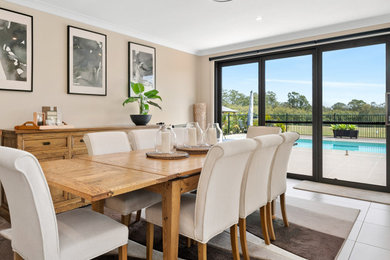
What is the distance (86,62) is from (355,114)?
13.6ft

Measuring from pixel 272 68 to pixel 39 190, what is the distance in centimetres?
454

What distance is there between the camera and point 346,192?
12.8 ft

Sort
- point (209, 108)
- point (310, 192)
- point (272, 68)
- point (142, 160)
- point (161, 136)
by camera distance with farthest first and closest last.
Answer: point (209, 108) < point (272, 68) < point (310, 192) < point (161, 136) < point (142, 160)

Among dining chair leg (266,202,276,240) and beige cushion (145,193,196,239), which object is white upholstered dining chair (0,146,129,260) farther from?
dining chair leg (266,202,276,240)

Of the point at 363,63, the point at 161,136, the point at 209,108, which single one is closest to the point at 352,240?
the point at 161,136

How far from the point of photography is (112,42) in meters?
4.10

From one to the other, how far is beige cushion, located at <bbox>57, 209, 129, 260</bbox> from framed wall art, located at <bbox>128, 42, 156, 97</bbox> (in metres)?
3.01

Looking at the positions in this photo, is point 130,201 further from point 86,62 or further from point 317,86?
point 317,86

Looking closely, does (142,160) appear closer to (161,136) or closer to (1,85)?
(161,136)

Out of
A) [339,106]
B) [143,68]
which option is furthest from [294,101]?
[143,68]

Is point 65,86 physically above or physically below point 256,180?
above

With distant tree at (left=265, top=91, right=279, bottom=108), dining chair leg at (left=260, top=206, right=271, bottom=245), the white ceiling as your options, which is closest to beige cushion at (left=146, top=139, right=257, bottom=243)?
dining chair leg at (left=260, top=206, right=271, bottom=245)

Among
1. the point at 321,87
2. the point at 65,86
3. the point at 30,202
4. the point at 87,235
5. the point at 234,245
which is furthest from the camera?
the point at 321,87

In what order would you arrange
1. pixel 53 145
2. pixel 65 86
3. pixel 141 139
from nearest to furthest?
pixel 141 139
pixel 53 145
pixel 65 86
